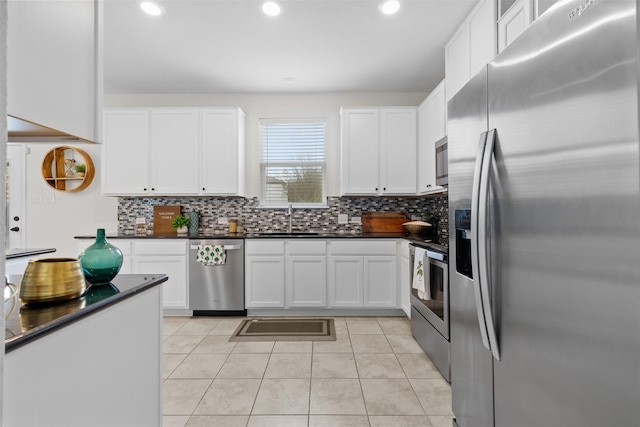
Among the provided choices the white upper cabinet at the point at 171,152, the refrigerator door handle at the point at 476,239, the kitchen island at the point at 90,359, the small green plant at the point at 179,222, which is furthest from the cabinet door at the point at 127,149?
the refrigerator door handle at the point at 476,239

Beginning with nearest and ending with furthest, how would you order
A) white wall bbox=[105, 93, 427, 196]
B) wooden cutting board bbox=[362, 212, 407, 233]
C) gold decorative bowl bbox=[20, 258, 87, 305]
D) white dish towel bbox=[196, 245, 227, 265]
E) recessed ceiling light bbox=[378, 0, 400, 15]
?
gold decorative bowl bbox=[20, 258, 87, 305], recessed ceiling light bbox=[378, 0, 400, 15], white dish towel bbox=[196, 245, 227, 265], wooden cutting board bbox=[362, 212, 407, 233], white wall bbox=[105, 93, 427, 196]

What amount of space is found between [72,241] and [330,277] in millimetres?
3420

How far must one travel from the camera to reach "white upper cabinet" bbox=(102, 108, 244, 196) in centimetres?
394

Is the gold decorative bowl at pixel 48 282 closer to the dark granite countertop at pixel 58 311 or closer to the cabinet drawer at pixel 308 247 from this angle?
the dark granite countertop at pixel 58 311

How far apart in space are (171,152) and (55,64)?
10.8 ft

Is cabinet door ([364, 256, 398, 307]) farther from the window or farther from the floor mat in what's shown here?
the window

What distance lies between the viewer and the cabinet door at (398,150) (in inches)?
154

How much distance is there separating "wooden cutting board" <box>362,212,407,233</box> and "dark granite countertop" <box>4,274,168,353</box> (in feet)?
10.5

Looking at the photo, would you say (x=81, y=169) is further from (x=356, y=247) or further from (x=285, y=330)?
(x=356, y=247)

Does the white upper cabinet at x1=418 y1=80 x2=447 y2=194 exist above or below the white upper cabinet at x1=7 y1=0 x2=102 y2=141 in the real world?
above

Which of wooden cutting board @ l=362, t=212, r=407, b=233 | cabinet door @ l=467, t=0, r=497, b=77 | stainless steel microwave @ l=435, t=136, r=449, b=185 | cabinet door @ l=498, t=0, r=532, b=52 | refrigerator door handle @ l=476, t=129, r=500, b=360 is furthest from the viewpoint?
wooden cutting board @ l=362, t=212, r=407, b=233

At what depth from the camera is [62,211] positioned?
431 centimetres

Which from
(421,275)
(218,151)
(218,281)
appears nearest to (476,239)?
(421,275)

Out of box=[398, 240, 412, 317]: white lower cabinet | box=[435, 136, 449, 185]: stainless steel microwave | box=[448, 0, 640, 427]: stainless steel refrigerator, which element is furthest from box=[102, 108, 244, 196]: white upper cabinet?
box=[448, 0, 640, 427]: stainless steel refrigerator
